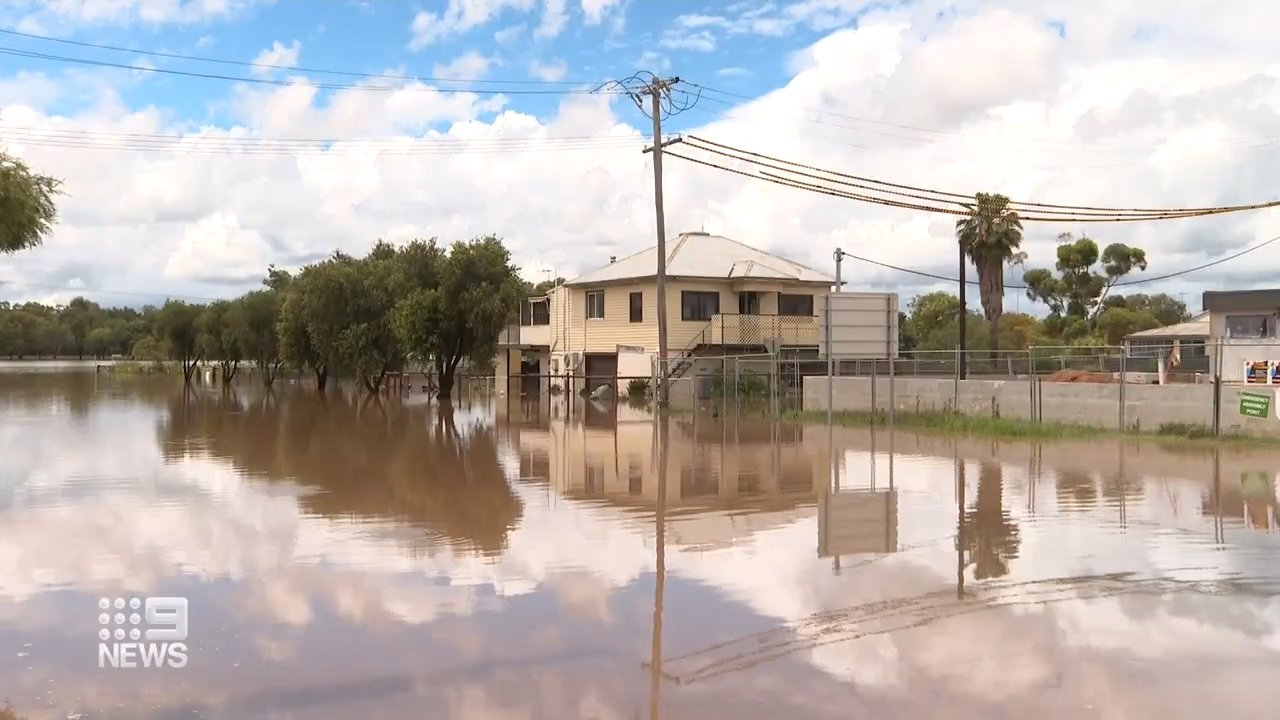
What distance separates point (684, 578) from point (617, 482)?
766 centimetres

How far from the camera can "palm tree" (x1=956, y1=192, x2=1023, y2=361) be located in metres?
44.8

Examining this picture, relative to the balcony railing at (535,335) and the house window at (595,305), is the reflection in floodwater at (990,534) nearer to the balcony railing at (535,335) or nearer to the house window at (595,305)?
the house window at (595,305)

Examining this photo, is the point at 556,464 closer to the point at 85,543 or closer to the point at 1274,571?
the point at 85,543

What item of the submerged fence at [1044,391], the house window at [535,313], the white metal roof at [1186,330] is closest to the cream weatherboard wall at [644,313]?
the submerged fence at [1044,391]

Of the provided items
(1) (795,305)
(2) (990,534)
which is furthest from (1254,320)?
(2) (990,534)

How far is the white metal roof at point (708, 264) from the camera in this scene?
4491 cm

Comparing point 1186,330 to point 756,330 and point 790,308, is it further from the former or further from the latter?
point 756,330

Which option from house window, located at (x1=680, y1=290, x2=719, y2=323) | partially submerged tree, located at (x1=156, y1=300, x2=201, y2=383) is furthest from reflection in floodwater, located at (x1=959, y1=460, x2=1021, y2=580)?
partially submerged tree, located at (x1=156, y1=300, x2=201, y2=383)

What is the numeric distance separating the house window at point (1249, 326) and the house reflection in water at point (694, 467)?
22.9 m

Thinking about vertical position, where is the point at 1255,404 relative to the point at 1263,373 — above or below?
below

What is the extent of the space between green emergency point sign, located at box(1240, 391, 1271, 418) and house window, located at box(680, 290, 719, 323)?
25.6 meters

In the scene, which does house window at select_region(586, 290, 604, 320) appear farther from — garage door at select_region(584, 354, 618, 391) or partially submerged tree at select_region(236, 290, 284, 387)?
partially submerged tree at select_region(236, 290, 284, 387)

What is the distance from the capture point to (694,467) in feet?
64.2

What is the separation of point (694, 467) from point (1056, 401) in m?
10.4
